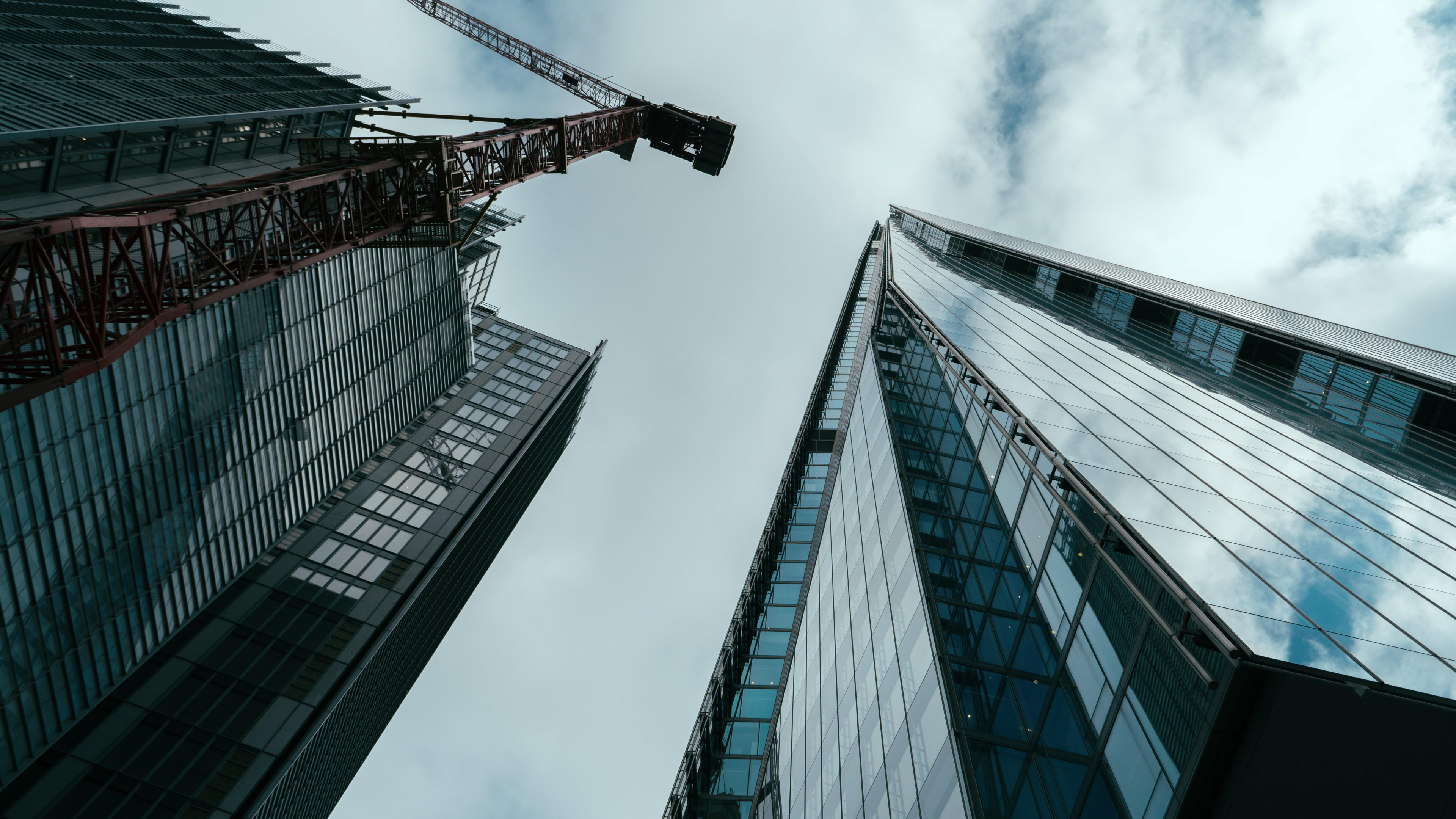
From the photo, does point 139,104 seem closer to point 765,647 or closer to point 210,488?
point 210,488

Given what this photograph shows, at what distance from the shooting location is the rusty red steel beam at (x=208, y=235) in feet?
38.4

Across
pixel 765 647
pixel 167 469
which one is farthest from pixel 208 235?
pixel 765 647

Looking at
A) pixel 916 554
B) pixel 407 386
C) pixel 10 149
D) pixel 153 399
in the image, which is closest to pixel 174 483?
pixel 153 399

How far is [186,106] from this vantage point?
37.6 m

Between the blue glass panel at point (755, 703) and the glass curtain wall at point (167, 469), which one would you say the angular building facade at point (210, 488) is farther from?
the blue glass panel at point (755, 703)

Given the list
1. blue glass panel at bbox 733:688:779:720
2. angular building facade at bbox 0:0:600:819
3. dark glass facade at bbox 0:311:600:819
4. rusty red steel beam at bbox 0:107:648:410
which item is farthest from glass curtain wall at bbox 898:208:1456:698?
dark glass facade at bbox 0:311:600:819

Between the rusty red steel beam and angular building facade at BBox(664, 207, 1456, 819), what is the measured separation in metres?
16.5

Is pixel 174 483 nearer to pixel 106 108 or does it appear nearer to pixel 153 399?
pixel 153 399

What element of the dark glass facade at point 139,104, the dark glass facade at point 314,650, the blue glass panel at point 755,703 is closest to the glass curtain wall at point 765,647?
the blue glass panel at point 755,703

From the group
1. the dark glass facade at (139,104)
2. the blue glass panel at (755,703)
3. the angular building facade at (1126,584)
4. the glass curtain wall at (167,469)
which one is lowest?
the blue glass panel at (755,703)

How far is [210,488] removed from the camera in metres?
41.8

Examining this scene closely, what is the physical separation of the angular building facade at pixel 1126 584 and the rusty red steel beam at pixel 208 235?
651 inches

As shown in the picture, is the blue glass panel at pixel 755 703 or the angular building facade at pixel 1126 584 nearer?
the angular building facade at pixel 1126 584

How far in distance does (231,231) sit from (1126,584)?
67.3ft
